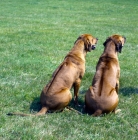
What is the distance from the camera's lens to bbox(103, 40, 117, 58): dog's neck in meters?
7.70

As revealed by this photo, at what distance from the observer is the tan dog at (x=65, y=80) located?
21.5ft

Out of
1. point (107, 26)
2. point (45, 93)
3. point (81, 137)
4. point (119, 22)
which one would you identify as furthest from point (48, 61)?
point (119, 22)

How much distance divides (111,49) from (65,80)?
144 centimetres

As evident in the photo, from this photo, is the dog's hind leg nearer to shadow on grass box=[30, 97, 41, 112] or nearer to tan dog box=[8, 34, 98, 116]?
tan dog box=[8, 34, 98, 116]

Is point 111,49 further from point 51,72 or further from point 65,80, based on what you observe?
point 51,72

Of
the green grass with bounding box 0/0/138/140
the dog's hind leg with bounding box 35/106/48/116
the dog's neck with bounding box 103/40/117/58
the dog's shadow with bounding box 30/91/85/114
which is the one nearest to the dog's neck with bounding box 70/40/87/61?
the dog's neck with bounding box 103/40/117/58

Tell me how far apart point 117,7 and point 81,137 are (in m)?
23.8

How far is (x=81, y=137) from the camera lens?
5723 mm

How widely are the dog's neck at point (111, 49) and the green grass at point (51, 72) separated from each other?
902 mm

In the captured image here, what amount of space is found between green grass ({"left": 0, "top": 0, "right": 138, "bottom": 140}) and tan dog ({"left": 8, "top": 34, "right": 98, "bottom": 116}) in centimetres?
21

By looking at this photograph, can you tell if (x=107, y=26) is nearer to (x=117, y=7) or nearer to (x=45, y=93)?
(x=117, y=7)

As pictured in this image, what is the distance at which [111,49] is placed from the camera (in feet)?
25.5

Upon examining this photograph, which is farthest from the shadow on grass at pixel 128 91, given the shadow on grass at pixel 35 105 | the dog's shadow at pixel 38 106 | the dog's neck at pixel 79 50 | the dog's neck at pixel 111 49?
the shadow on grass at pixel 35 105

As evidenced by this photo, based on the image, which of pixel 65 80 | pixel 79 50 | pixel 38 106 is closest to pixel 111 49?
pixel 79 50
